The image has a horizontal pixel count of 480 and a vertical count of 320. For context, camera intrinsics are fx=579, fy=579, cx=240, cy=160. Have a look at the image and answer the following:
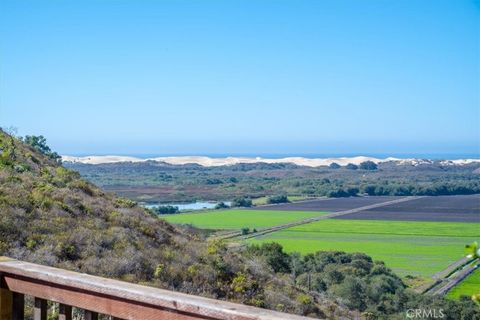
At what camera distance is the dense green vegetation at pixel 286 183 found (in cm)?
8624

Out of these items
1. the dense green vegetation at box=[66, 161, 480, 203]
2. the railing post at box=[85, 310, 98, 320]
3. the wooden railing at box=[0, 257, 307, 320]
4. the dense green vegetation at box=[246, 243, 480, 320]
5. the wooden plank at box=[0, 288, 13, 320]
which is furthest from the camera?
the dense green vegetation at box=[66, 161, 480, 203]

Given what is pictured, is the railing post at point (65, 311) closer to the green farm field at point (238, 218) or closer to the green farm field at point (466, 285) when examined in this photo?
the green farm field at point (466, 285)

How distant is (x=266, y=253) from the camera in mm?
21469

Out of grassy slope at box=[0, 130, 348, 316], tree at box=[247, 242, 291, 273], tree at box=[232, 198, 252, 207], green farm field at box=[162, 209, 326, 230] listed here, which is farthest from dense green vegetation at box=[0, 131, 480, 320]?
tree at box=[232, 198, 252, 207]

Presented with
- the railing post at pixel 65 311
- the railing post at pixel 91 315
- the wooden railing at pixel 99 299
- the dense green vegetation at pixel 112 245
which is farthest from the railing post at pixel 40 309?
the dense green vegetation at pixel 112 245

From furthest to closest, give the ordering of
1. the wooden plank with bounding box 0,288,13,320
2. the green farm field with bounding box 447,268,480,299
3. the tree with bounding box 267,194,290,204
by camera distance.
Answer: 1. the tree with bounding box 267,194,290,204
2. the green farm field with bounding box 447,268,480,299
3. the wooden plank with bounding box 0,288,13,320

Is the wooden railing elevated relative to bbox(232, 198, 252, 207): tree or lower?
elevated

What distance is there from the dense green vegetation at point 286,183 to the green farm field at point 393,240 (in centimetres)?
2349

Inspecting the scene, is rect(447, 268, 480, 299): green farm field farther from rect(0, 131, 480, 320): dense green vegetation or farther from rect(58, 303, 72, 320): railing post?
rect(58, 303, 72, 320): railing post

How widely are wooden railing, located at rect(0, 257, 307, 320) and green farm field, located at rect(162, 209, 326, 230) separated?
4729 centimetres

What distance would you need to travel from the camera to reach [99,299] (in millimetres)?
2518

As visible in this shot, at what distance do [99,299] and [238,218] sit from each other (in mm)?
59878

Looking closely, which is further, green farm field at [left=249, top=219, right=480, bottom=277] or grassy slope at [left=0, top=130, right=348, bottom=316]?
green farm field at [left=249, top=219, right=480, bottom=277]

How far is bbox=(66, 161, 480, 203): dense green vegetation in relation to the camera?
86.2m
